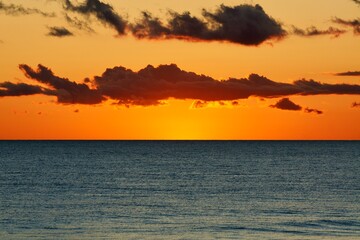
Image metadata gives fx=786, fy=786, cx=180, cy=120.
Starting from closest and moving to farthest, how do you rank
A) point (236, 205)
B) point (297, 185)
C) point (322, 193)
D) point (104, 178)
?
point (236, 205)
point (322, 193)
point (297, 185)
point (104, 178)

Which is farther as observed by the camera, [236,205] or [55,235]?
[236,205]

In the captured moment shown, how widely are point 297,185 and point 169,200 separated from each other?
31.2 m

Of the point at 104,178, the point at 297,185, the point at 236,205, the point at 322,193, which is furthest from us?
the point at 104,178

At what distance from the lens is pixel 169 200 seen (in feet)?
293

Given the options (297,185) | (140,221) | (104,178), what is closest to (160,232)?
(140,221)

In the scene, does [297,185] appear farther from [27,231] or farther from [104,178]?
[27,231]

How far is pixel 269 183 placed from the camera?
118 metres

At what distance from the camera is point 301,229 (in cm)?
6650

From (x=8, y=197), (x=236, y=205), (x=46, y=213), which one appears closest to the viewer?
(x=46, y=213)

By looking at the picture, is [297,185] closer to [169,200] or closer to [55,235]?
[169,200]

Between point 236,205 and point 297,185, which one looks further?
point 297,185

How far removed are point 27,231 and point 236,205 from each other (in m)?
27.2

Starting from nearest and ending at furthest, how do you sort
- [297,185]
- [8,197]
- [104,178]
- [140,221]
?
[140,221]
[8,197]
[297,185]
[104,178]

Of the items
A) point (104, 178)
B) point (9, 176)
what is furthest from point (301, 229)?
point (9, 176)
